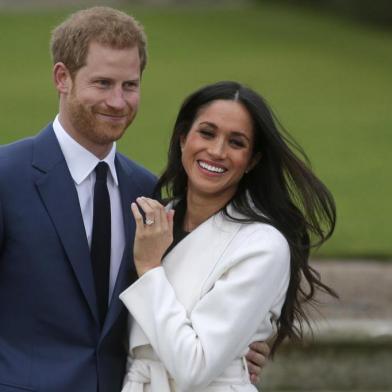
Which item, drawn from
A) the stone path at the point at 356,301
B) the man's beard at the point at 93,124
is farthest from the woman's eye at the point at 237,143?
the stone path at the point at 356,301

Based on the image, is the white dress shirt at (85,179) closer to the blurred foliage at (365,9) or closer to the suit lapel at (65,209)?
the suit lapel at (65,209)

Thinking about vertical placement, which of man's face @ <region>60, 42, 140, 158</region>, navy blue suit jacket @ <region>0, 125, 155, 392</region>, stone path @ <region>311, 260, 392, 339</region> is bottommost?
stone path @ <region>311, 260, 392, 339</region>

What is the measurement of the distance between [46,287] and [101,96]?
643 mm

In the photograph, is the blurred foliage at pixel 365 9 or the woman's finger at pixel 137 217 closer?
the woman's finger at pixel 137 217

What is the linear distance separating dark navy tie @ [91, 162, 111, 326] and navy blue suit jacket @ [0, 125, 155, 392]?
38 mm

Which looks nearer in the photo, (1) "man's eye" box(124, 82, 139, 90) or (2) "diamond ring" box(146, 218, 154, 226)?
(2) "diamond ring" box(146, 218, 154, 226)

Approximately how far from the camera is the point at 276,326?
4.60 metres

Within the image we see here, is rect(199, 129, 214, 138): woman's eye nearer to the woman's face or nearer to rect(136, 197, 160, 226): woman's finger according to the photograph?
the woman's face

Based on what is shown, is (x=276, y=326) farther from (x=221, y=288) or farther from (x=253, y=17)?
(x=253, y=17)

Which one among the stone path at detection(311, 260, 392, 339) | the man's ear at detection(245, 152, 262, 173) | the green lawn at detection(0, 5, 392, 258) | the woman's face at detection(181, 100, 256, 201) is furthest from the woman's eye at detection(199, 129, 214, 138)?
the green lawn at detection(0, 5, 392, 258)

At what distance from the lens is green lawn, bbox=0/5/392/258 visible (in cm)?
1444

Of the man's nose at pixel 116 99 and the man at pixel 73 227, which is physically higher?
the man's nose at pixel 116 99

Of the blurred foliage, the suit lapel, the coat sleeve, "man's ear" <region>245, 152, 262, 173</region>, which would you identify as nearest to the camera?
the coat sleeve

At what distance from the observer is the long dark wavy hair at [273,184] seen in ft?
14.3
